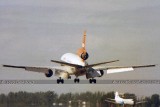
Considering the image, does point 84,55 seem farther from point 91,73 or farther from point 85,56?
point 91,73

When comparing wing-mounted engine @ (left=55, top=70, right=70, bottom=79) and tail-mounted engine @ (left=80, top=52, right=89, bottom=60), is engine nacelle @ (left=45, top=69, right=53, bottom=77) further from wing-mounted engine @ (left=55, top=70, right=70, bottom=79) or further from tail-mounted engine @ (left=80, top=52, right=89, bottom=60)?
tail-mounted engine @ (left=80, top=52, right=89, bottom=60)

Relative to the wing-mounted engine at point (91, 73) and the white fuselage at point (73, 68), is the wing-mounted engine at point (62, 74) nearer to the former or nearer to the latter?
the white fuselage at point (73, 68)

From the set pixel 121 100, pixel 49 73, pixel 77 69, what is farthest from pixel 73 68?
pixel 121 100

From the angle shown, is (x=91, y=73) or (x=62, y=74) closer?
(x=91, y=73)

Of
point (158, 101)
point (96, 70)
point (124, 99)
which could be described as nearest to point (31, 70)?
point (96, 70)

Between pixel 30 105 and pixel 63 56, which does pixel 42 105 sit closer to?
pixel 30 105

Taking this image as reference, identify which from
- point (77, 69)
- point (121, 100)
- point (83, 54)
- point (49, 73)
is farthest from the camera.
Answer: point (121, 100)

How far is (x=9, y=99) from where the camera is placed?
120m

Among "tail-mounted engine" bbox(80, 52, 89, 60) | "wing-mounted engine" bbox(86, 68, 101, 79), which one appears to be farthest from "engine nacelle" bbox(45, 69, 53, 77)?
"wing-mounted engine" bbox(86, 68, 101, 79)

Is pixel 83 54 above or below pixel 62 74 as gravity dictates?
above

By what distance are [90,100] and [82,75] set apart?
11774mm

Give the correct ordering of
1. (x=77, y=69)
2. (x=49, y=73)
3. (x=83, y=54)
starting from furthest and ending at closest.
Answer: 1. (x=49, y=73)
2. (x=83, y=54)
3. (x=77, y=69)

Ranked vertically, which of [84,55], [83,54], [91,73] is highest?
[83,54]

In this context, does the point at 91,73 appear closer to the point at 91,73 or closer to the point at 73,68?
the point at 91,73
